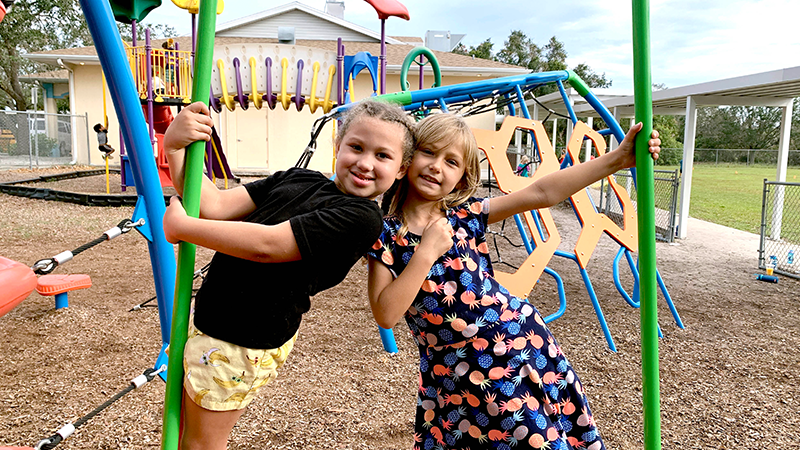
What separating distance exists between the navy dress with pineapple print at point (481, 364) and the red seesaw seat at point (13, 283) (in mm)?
935

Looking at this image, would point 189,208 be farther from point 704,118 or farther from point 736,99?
point 704,118

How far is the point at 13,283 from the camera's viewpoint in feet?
4.47

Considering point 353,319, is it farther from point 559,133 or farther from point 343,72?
point 559,133

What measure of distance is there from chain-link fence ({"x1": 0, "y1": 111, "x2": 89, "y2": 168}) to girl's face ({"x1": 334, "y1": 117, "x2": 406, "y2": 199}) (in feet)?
55.5

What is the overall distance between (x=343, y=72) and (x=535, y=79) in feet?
15.5

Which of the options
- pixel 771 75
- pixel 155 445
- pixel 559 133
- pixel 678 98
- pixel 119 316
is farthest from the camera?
pixel 559 133

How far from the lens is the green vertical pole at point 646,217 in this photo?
4.08 feet

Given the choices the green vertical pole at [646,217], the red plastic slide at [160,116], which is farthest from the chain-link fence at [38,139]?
the green vertical pole at [646,217]

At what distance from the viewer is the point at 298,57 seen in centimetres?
761

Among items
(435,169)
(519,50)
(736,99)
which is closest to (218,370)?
(435,169)

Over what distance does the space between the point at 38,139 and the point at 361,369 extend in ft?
58.5

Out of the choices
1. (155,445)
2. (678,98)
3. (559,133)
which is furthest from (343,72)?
(559,133)

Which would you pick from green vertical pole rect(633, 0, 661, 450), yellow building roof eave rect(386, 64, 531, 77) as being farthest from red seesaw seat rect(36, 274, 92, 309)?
yellow building roof eave rect(386, 64, 531, 77)

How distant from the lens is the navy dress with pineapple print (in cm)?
146
